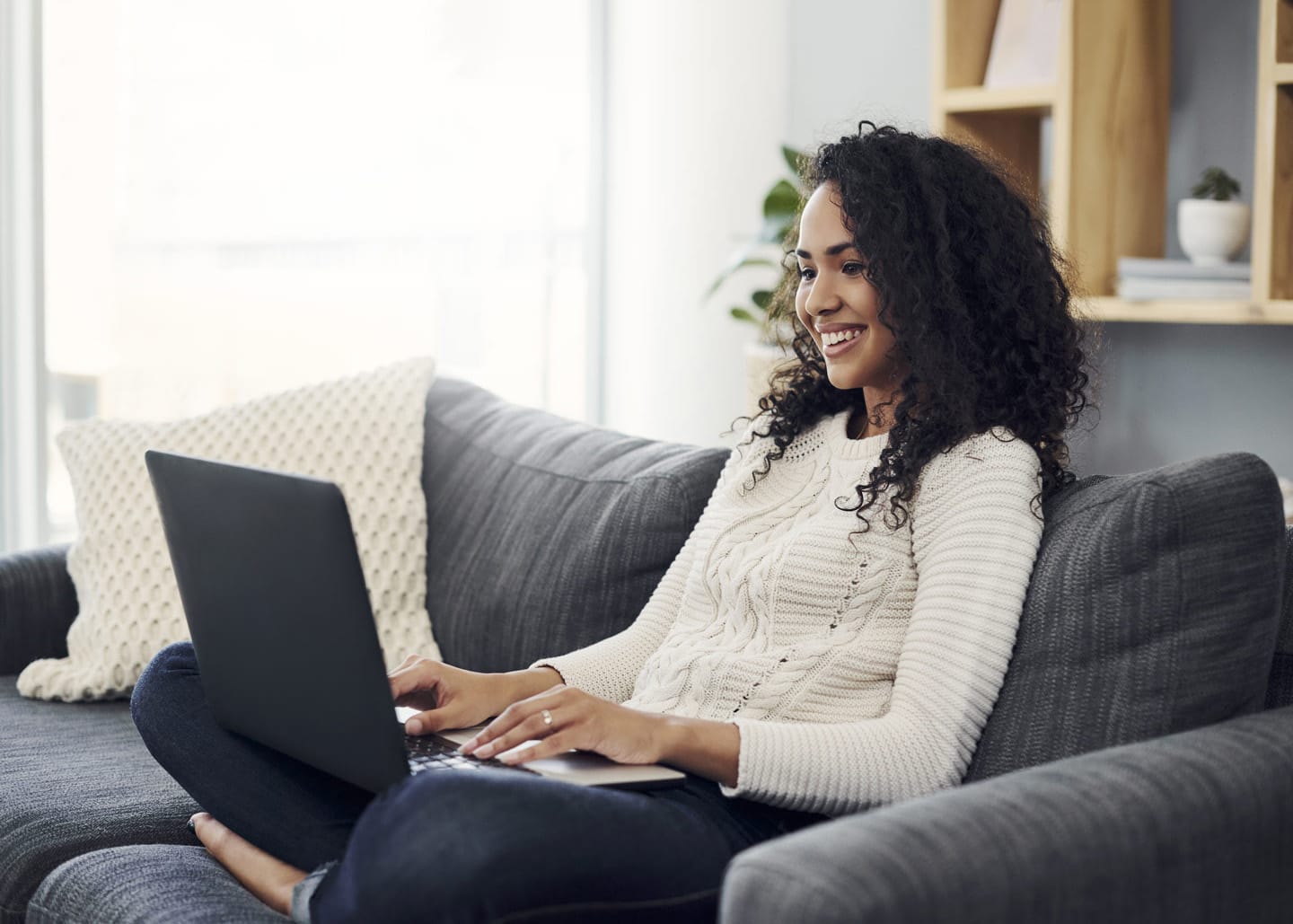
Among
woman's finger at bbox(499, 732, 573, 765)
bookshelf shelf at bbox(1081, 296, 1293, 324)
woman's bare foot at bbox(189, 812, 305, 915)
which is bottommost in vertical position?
woman's bare foot at bbox(189, 812, 305, 915)

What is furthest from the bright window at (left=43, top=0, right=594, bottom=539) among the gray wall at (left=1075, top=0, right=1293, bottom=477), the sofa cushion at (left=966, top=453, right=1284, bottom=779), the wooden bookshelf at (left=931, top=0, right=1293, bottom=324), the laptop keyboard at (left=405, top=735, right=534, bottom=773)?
the sofa cushion at (left=966, top=453, right=1284, bottom=779)

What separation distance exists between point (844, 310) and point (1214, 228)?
1103 millimetres

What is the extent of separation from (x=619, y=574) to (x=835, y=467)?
43 centimetres

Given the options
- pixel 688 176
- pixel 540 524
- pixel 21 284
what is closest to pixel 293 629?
pixel 540 524

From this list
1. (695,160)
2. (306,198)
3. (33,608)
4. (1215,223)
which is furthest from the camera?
(695,160)

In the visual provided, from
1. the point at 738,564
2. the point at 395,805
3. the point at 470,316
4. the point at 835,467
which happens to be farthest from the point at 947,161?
the point at 470,316

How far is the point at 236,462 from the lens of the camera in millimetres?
2182

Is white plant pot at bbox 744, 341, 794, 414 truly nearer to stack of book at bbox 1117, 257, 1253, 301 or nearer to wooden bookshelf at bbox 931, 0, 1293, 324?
wooden bookshelf at bbox 931, 0, 1293, 324

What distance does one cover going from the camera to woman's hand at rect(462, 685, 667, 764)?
52.2 inches

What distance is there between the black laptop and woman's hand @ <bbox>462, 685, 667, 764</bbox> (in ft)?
0.05

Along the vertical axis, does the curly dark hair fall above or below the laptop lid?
above

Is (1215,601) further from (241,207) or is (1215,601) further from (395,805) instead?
(241,207)

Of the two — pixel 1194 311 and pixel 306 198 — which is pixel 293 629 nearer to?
pixel 1194 311

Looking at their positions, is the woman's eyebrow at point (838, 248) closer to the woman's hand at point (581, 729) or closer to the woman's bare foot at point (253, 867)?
the woman's hand at point (581, 729)
